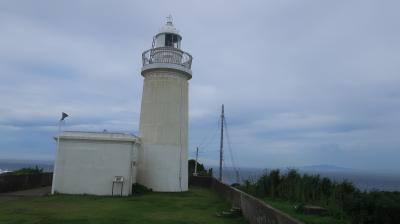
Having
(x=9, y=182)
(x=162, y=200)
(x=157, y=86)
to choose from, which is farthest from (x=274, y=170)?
(x=9, y=182)

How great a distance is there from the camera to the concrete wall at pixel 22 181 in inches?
671

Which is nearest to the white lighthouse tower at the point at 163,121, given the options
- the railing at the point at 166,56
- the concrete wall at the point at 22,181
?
the railing at the point at 166,56

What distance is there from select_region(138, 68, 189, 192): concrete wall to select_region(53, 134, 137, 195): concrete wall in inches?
98.4

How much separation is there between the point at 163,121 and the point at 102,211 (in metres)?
8.59

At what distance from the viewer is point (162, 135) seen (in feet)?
66.1

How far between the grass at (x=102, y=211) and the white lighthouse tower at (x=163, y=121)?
4.36 m

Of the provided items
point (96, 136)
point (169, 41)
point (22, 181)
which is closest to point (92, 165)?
point (96, 136)

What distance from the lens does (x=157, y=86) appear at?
20.3 metres

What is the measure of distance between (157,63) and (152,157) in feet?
16.0

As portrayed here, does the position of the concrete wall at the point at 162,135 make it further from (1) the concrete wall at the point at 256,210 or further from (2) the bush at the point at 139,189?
(1) the concrete wall at the point at 256,210

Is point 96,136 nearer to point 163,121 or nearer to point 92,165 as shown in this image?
point 92,165

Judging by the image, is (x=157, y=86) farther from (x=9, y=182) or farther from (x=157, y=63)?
(x=9, y=182)

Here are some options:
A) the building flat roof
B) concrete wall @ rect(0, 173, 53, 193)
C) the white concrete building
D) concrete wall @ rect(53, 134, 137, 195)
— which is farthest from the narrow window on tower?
concrete wall @ rect(0, 173, 53, 193)

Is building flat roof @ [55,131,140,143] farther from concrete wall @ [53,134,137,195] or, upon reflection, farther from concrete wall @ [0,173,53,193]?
concrete wall @ [0,173,53,193]
